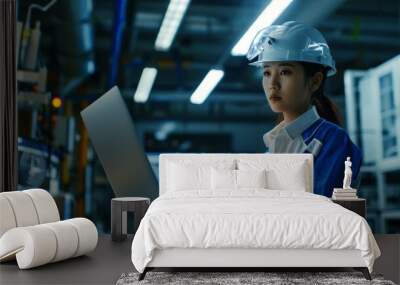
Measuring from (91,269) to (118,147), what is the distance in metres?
2.13

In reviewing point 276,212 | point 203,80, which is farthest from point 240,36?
point 276,212

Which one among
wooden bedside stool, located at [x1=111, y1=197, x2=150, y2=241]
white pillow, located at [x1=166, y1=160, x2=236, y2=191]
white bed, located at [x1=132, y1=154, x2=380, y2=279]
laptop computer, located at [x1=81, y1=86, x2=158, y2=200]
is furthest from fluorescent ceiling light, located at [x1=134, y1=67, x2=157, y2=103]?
white bed, located at [x1=132, y1=154, x2=380, y2=279]

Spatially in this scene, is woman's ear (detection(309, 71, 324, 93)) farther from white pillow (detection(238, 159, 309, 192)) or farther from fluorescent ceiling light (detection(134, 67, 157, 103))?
fluorescent ceiling light (detection(134, 67, 157, 103))

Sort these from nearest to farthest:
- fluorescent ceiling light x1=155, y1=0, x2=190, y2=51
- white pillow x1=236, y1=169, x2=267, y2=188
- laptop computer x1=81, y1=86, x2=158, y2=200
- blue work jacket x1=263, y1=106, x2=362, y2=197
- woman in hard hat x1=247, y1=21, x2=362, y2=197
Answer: white pillow x1=236, y1=169, x2=267, y2=188, blue work jacket x1=263, y1=106, x2=362, y2=197, woman in hard hat x1=247, y1=21, x2=362, y2=197, laptop computer x1=81, y1=86, x2=158, y2=200, fluorescent ceiling light x1=155, y1=0, x2=190, y2=51

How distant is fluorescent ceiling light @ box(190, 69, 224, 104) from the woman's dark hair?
31.0 inches

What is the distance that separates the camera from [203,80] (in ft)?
18.6

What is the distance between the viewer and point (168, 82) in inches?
223

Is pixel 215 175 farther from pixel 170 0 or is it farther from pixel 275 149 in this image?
pixel 170 0

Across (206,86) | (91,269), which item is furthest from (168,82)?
(91,269)

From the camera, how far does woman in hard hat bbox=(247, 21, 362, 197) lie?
5.41 m

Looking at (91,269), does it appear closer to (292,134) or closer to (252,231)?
(252,231)

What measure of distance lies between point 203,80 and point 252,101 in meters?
0.57

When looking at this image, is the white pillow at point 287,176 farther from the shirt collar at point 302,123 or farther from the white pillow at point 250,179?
the shirt collar at point 302,123

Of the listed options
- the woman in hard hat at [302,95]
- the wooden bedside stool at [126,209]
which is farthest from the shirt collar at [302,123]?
the wooden bedside stool at [126,209]
